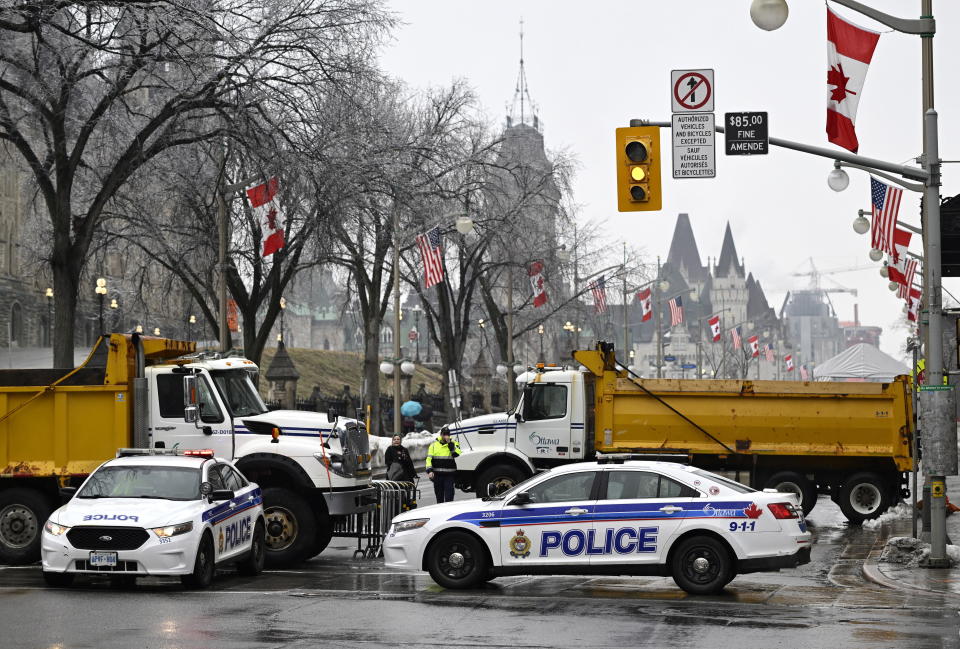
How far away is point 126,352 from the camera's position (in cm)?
1848

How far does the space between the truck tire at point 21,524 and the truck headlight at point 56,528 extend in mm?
3226

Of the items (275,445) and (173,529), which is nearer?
(173,529)

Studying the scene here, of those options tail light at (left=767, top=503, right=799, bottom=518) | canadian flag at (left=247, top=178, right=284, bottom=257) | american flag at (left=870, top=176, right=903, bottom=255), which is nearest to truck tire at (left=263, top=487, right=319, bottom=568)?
tail light at (left=767, top=503, right=799, bottom=518)

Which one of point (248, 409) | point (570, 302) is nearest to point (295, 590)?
point (248, 409)

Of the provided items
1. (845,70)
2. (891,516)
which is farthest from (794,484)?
(845,70)

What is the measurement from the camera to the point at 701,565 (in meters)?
14.3

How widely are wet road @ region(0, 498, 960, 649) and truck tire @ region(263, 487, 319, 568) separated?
1.01 meters

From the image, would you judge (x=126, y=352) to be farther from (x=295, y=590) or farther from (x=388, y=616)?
(x=388, y=616)

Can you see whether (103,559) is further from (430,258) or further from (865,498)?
(430,258)

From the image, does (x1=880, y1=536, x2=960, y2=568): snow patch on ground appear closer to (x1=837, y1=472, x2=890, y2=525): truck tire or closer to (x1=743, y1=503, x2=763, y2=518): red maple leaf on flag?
(x1=743, y1=503, x2=763, y2=518): red maple leaf on flag

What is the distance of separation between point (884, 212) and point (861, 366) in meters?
45.5

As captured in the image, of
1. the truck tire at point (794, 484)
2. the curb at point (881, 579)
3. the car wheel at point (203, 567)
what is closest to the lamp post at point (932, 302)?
the curb at point (881, 579)

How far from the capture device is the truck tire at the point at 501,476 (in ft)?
83.9

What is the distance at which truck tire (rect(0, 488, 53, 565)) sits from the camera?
18.0 meters
